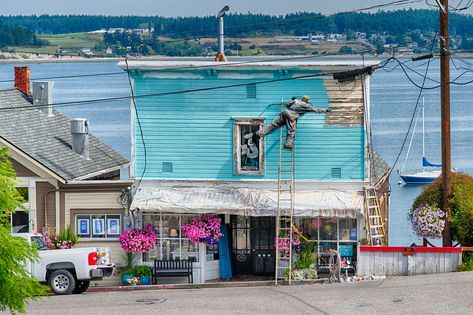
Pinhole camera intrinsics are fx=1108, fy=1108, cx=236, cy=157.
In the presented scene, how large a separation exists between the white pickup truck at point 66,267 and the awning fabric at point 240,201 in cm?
321

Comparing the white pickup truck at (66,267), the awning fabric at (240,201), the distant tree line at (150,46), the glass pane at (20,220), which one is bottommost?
the white pickup truck at (66,267)

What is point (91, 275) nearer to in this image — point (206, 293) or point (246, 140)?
point (206, 293)

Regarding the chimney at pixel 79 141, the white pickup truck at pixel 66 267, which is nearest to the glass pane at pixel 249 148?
the white pickup truck at pixel 66 267

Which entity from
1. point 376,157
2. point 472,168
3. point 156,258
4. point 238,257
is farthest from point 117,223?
point 472,168

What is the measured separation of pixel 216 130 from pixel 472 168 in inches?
2332

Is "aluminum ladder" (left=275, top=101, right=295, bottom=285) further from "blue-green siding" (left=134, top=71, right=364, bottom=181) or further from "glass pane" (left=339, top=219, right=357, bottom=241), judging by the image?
"glass pane" (left=339, top=219, right=357, bottom=241)

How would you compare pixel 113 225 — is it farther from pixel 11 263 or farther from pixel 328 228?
pixel 11 263

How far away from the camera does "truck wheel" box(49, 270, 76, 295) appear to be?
30.3m

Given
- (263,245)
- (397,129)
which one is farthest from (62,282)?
(397,129)

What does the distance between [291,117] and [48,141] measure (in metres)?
9.15

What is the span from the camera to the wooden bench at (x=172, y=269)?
109ft

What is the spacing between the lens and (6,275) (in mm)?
21516

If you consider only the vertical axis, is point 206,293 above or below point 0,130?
below

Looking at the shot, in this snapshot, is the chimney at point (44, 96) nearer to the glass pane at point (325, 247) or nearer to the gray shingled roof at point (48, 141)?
the gray shingled roof at point (48, 141)
